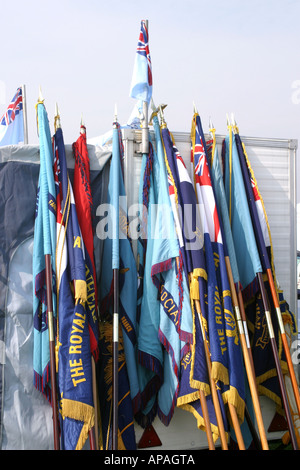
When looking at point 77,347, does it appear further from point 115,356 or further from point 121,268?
point 121,268

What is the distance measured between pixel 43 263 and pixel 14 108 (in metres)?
1.90

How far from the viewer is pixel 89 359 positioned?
2.02 m

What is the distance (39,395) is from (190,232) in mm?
1184

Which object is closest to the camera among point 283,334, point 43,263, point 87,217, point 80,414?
point 80,414

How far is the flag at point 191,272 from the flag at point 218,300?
5 cm

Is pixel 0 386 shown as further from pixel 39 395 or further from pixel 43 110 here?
pixel 43 110

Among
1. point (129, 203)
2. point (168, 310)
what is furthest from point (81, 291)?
point (129, 203)

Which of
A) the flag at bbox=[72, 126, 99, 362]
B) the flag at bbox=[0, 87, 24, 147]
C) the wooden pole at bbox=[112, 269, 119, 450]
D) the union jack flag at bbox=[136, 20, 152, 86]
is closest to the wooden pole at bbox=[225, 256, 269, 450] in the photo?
the wooden pole at bbox=[112, 269, 119, 450]

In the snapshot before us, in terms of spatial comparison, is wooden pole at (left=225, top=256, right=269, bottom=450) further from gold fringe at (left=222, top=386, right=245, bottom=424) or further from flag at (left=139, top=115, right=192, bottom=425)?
flag at (left=139, top=115, right=192, bottom=425)

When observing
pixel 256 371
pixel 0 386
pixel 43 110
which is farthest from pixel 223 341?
pixel 43 110

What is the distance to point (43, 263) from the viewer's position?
7.18 feet

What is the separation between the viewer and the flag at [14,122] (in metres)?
3.52

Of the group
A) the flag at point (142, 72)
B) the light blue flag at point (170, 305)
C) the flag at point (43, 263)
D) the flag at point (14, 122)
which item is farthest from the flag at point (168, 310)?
the flag at point (14, 122)

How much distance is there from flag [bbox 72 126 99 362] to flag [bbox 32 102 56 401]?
170 millimetres
